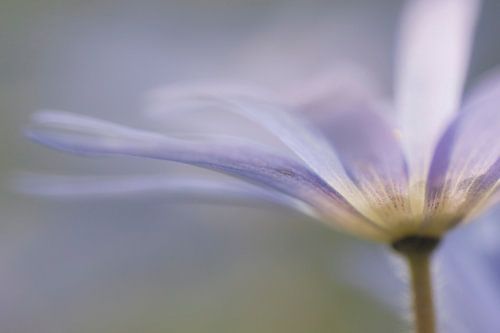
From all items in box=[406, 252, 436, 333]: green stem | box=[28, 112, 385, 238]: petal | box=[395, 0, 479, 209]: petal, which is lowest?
box=[406, 252, 436, 333]: green stem

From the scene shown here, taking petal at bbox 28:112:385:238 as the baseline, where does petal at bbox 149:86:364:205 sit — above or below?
above

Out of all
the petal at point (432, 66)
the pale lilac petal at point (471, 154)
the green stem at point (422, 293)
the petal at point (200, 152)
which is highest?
the petal at point (432, 66)

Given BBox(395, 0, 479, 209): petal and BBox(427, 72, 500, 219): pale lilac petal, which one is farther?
BBox(395, 0, 479, 209): petal

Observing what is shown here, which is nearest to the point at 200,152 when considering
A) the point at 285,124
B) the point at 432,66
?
the point at 285,124

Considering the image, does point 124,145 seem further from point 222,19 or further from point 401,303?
point 222,19

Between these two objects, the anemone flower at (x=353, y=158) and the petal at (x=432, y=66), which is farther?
the petal at (x=432, y=66)

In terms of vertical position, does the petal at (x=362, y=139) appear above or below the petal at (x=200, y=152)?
above
